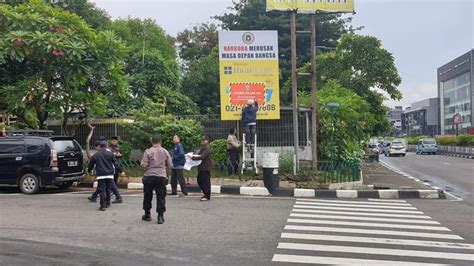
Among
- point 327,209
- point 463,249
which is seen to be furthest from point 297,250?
point 327,209

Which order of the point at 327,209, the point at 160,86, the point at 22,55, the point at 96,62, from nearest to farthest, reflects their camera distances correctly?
the point at 327,209 < the point at 22,55 < the point at 96,62 < the point at 160,86

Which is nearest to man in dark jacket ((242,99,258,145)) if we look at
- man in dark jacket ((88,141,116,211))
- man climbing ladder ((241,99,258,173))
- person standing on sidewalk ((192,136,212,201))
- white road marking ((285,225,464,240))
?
man climbing ladder ((241,99,258,173))

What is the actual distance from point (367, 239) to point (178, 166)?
20.6ft

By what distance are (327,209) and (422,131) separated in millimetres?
109176

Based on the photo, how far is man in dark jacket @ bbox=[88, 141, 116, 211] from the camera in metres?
11.2

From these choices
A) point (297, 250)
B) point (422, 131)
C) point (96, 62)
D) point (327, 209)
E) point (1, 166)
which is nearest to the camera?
point (297, 250)

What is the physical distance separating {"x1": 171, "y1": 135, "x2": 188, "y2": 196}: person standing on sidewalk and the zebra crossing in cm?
335

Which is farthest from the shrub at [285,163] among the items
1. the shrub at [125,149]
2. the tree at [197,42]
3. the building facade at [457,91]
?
the building facade at [457,91]

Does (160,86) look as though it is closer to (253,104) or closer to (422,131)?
(253,104)

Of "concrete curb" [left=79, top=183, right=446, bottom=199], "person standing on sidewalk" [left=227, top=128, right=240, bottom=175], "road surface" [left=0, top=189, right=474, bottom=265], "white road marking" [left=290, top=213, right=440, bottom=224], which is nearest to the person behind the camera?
"road surface" [left=0, top=189, right=474, bottom=265]

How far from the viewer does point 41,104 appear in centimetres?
1811

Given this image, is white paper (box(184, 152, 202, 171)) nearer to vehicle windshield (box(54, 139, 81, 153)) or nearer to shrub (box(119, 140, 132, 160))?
vehicle windshield (box(54, 139, 81, 153))

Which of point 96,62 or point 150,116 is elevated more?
point 96,62

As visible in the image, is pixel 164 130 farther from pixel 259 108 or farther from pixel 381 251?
pixel 381 251
